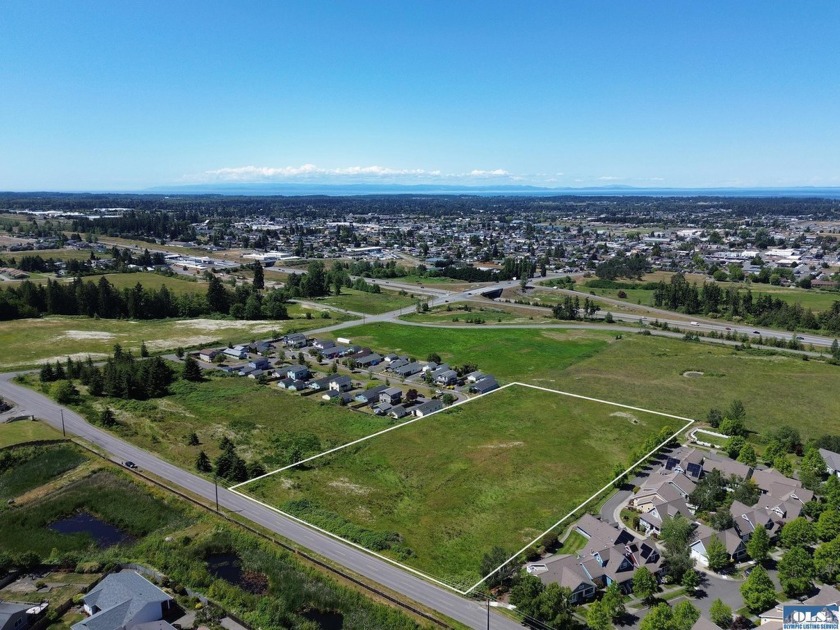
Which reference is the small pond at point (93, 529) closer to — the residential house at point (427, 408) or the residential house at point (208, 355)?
the residential house at point (427, 408)

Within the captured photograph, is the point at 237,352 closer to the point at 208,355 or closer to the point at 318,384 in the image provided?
the point at 208,355

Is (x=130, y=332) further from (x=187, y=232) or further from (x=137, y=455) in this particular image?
(x=187, y=232)

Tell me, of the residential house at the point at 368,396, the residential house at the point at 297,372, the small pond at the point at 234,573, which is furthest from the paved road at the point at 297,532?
the residential house at the point at 368,396

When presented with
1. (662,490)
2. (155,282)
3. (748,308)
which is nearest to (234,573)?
(662,490)

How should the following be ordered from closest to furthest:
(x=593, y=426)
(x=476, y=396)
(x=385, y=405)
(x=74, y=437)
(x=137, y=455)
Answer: (x=137, y=455) < (x=74, y=437) < (x=593, y=426) < (x=385, y=405) < (x=476, y=396)

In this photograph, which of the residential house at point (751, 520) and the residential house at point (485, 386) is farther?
the residential house at point (485, 386)

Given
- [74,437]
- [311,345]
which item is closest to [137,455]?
[74,437]

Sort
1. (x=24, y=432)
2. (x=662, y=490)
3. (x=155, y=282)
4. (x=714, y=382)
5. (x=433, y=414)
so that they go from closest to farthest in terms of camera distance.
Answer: (x=662, y=490), (x=24, y=432), (x=433, y=414), (x=714, y=382), (x=155, y=282)
